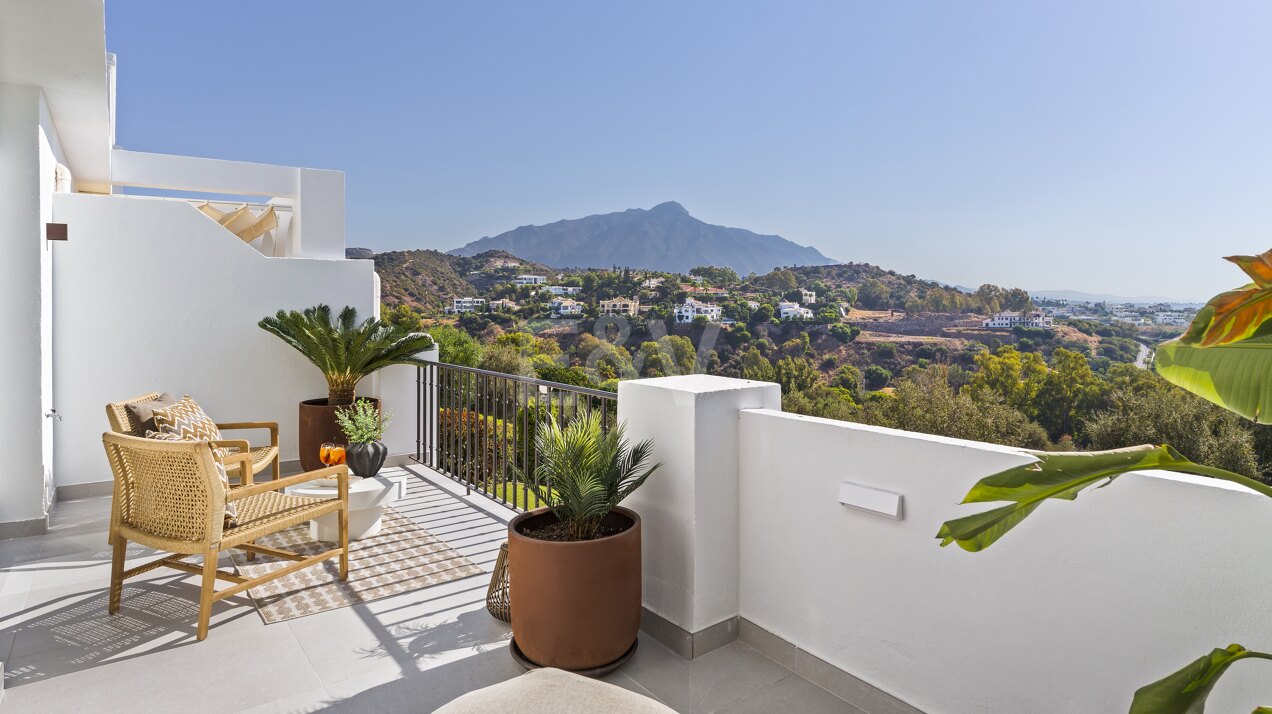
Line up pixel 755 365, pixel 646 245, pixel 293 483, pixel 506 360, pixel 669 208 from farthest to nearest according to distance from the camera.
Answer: pixel 669 208 → pixel 646 245 → pixel 506 360 → pixel 755 365 → pixel 293 483

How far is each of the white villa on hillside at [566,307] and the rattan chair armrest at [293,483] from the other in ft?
62.7

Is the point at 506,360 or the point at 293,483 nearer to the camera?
the point at 293,483

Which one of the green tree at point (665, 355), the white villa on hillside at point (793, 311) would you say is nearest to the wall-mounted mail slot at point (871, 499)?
the white villa on hillside at point (793, 311)

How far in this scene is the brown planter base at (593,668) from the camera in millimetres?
2547

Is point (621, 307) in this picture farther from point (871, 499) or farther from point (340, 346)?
point (871, 499)

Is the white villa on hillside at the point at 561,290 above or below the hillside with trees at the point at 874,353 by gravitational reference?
above

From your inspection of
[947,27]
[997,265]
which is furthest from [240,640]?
[947,27]

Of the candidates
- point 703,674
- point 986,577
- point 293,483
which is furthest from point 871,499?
point 293,483

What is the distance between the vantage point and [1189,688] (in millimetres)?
1093

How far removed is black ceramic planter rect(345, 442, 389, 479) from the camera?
13.9 feet

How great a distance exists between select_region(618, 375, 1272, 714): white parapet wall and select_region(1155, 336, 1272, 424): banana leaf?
448 mm

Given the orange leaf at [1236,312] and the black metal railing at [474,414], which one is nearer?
the orange leaf at [1236,312]

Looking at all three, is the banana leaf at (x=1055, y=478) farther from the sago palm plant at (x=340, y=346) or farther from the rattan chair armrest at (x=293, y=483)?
the sago palm plant at (x=340, y=346)

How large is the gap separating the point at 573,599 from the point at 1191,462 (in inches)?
75.6
